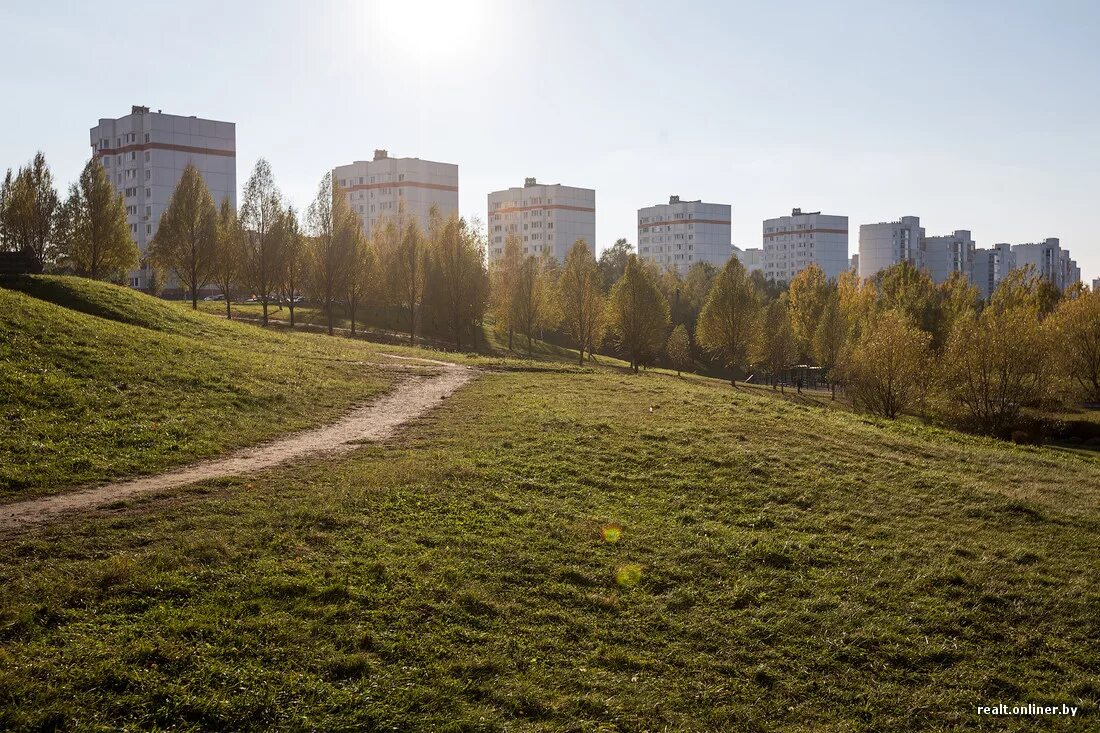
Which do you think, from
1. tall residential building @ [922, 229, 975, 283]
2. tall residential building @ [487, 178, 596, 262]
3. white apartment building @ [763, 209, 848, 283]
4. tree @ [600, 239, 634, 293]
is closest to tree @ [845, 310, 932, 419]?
tree @ [600, 239, 634, 293]

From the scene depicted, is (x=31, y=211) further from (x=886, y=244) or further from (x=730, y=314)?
(x=886, y=244)

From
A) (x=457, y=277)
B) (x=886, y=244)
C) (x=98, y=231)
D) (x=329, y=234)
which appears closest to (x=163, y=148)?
(x=98, y=231)

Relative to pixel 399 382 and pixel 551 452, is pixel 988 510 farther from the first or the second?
pixel 399 382

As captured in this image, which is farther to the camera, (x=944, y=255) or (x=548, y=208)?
(x=944, y=255)

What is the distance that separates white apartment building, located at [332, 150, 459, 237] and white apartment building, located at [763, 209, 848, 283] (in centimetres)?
8382

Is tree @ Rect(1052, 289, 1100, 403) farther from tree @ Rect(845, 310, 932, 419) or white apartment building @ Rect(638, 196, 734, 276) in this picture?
white apartment building @ Rect(638, 196, 734, 276)

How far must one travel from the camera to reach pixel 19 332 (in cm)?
2006

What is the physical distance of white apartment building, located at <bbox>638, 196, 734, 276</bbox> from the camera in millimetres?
164750

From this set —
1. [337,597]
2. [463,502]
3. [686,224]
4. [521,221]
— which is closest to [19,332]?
[463,502]

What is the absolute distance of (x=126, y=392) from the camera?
60.7 feet

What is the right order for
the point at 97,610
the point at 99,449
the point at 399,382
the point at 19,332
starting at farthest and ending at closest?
the point at 399,382, the point at 19,332, the point at 99,449, the point at 97,610

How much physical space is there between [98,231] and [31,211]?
647cm

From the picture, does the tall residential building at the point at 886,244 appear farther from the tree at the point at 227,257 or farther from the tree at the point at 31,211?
the tree at the point at 31,211

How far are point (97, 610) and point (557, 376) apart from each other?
26.2m
